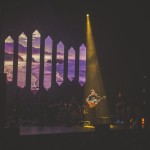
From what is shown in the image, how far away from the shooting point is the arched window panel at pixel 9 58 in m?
13.5

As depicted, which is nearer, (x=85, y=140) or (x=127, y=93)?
(x=85, y=140)

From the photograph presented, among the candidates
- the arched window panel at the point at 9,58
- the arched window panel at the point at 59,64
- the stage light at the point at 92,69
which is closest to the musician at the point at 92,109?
the stage light at the point at 92,69

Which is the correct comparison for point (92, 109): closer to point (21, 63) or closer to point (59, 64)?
point (59, 64)

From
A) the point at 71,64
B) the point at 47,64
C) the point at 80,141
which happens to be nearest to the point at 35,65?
the point at 47,64

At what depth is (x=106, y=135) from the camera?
7.50m


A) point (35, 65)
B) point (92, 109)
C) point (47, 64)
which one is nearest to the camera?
point (92, 109)

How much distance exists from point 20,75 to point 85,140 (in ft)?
21.5

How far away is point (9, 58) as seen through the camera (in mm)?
13586

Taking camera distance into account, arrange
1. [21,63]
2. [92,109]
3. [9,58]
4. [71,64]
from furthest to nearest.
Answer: [71,64]
[21,63]
[9,58]
[92,109]

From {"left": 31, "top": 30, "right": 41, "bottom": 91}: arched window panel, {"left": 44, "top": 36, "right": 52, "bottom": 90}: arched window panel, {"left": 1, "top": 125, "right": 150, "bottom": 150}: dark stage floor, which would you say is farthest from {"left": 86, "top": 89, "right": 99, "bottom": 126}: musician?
{"left": 1, "top": 125, "right": 150, "bottom": 150}: dark stage floor

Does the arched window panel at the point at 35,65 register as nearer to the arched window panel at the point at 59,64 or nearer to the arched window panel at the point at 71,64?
the arched window panel at the point at 59,64

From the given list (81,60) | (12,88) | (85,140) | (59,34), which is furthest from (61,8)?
(85,140)

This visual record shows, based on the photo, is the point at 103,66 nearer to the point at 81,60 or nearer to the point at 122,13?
the point at 81,60

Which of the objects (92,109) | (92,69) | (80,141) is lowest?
(80,141)
